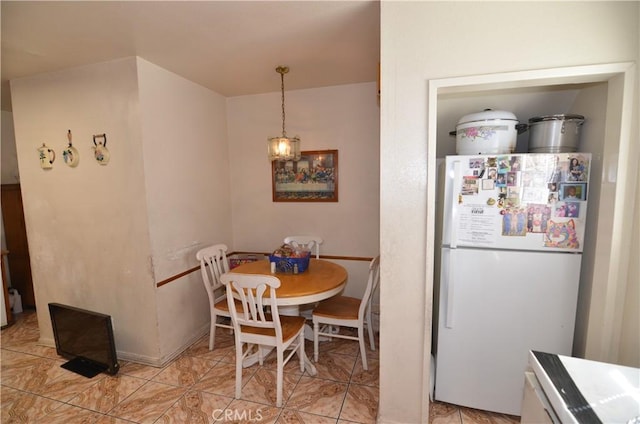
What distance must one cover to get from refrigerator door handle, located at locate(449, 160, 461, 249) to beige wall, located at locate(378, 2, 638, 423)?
0.25m

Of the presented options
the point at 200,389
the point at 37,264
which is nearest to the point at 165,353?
the point at 200,389

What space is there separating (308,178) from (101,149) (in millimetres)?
1871

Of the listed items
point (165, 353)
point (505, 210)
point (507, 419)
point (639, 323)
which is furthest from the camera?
point (165, 353)

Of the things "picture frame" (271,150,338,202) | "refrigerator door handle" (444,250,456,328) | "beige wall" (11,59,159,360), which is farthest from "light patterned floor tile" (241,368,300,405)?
"picture frame" (271,150,338,202)

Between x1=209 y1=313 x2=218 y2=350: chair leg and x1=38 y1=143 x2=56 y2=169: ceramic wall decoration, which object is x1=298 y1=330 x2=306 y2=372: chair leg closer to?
x1=209 y1=313 x2=218 y2=350: chair leg

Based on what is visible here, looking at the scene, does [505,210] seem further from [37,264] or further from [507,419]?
[37,264]

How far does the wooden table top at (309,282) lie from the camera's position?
6.40 ft

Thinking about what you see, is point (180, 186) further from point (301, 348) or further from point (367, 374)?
point (367, 374)

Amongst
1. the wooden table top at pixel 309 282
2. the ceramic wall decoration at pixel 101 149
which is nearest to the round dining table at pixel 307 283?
the wooden table top at pixel 309 282

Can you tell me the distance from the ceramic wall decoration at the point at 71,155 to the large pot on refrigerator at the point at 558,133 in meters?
3.47

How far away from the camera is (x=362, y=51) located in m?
2.13

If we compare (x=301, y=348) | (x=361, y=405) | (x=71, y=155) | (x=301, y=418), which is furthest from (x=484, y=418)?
(x=71, y=155)

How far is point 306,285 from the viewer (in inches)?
83.0

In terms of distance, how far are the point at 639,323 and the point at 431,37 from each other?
1.73 meters
